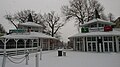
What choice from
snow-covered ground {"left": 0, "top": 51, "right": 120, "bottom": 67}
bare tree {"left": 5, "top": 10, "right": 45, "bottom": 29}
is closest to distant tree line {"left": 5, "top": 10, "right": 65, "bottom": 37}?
bare tree {"left": 5, "top": 10, "right": 45, "bottom": 29}

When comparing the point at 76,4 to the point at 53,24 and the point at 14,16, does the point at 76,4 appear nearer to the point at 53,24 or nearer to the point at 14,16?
the point at 53,24

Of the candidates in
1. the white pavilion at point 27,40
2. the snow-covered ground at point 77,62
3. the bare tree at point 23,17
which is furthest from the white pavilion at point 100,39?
the bare tree at point 23,17

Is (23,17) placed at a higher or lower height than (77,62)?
higher

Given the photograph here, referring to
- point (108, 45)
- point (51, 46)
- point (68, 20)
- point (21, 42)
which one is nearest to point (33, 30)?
point (51, 46)

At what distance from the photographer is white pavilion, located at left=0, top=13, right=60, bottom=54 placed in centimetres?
2234

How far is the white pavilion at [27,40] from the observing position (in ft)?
73.3

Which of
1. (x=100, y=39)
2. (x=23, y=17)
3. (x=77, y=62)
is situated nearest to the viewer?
→ (x=77, y=62)

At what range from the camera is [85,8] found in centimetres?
3694

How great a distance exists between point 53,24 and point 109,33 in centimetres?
2384

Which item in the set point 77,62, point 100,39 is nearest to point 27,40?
point 100,39

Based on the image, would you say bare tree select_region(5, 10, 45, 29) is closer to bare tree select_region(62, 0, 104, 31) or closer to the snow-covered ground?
bare tree select_region(62, 0, 104, 31)

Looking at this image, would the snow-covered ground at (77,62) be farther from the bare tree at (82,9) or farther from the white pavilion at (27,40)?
the bare tree at (82,9)

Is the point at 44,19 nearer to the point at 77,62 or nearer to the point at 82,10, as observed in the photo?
the point at 82,10

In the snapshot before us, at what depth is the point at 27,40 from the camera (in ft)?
86.0
